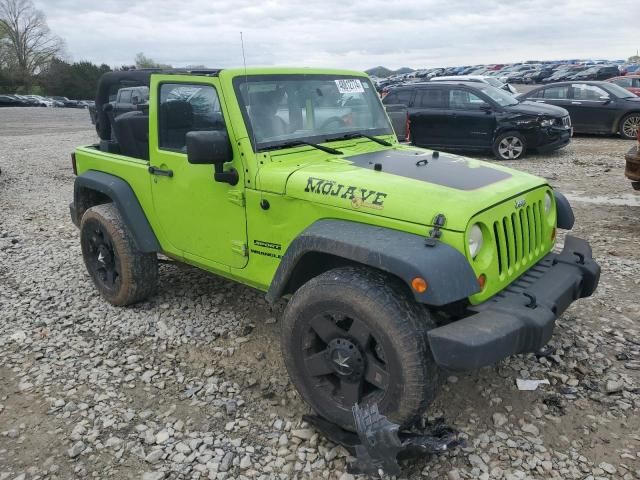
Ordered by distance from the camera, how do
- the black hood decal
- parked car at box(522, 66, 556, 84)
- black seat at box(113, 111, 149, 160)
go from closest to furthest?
the black hood decal, black seat at box(113, 111, 149, 160), parked car at box(522, 66, 556, 84)

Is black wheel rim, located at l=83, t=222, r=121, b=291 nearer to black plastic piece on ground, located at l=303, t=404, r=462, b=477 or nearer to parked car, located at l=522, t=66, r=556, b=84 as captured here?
black plastic piece on ground, located at l=303, t=404, r=462, b=477

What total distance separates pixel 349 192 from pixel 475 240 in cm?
70

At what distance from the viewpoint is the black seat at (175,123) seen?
12.4ft

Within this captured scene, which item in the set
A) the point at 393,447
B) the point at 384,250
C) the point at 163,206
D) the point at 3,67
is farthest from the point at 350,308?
the point at 3,67

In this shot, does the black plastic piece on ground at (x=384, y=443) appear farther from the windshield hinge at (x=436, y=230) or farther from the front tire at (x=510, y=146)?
the front tire at (x=510, y=146)

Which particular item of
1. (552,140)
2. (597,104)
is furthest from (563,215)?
(597,104)

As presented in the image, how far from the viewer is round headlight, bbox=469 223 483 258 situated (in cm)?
275

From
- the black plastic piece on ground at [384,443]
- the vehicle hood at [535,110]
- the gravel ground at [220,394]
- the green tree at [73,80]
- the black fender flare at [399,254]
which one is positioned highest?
the green tree at [73,80]

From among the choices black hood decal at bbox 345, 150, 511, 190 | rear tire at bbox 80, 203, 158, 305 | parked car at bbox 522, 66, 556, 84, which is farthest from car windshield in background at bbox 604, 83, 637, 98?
parked car at bbox 522, 66, 556, 84

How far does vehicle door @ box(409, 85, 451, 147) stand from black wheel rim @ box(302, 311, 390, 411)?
9478 mm

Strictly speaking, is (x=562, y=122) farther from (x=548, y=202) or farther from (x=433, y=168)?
(x=433, y=168)

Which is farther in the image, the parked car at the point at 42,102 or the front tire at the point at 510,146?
the parked car at the point at 42,102

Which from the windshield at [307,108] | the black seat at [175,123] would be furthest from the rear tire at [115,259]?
the windshield at [307,108]

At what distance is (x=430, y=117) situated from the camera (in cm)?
1182
